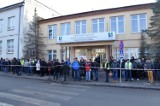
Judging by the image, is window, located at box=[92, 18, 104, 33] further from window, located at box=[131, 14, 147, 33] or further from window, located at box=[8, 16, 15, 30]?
window, located at box=[8, 16, 15, 30]

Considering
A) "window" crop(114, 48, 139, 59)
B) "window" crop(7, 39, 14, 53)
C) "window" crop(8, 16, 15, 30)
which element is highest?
"window" crop(8, 16, 15, 30)

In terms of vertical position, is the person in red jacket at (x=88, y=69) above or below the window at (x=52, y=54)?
below

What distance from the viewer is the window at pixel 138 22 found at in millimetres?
19625

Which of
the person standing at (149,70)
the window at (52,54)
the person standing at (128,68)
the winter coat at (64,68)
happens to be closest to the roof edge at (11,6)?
the window at (52,54)

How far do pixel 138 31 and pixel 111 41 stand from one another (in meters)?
2.95

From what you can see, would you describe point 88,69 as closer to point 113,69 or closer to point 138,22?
point 113,69

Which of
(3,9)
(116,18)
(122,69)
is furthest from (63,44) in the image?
(3,9)

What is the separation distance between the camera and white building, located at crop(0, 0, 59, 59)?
85.6 ft

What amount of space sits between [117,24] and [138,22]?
2.23 metres

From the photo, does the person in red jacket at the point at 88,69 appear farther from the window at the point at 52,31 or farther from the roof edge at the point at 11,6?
the roof edge at the point at 11,6

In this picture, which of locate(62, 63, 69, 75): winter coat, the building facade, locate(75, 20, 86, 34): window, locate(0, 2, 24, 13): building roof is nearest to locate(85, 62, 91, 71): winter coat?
locate(62, 63, 69, 75): winter coat

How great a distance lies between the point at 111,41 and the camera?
19906mm

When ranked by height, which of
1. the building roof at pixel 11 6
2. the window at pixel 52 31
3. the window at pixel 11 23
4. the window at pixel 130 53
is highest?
the building roof at pixel 11 6

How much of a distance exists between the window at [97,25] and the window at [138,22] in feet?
11.4
